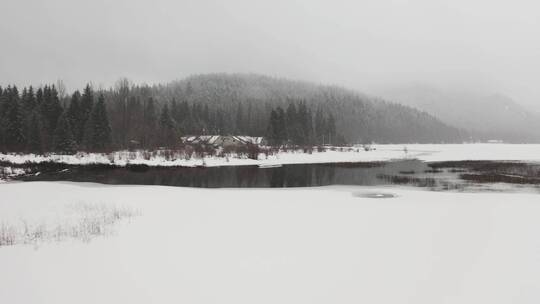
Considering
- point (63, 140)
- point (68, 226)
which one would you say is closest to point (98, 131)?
point (63, 140)

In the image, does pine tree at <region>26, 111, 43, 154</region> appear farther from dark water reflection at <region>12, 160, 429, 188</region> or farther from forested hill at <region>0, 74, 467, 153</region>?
dark water reflection at <region>12, 160, 429, 188</region>

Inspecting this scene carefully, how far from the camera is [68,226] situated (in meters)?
13.1

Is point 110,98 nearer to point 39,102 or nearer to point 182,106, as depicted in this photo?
point 182,106

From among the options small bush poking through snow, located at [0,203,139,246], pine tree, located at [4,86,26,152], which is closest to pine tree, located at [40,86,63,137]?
pine tree, located at [4,86,26,152]

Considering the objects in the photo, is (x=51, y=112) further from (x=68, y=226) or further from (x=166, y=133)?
(x=68, y=226)

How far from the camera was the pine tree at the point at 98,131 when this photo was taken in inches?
2680

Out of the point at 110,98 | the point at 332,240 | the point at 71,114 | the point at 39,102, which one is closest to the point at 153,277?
the point at 332,240

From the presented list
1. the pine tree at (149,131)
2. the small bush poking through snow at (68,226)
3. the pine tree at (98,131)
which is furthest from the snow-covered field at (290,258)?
the pine tree at (149,131)

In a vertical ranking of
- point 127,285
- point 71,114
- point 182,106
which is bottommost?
point 127,285

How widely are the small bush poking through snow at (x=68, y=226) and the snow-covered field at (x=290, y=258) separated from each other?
21.6 inches

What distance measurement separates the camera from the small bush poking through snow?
1132 centimetres

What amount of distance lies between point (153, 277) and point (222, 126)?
125596 mm

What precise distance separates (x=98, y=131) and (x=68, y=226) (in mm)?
62080

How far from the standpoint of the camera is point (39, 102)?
79438 mm
